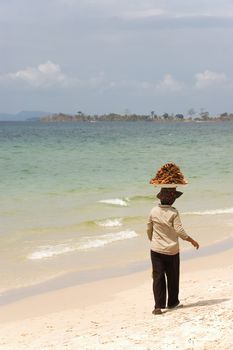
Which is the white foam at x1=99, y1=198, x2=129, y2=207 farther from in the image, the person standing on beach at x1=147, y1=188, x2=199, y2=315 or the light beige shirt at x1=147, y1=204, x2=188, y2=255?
the light beige shirt at x1=147, y1=204, x2=188, y2=255

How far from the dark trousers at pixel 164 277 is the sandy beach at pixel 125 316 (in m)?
0.18

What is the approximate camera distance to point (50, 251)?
11.0 metres

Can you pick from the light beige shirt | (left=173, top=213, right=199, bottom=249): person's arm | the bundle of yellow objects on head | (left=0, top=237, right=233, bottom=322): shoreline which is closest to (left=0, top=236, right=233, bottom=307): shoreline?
(left=0, top=237, right=233, bottom=322): shoreline

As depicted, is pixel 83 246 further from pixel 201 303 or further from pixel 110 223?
pixel 201 303

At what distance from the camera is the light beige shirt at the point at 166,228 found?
6355 millimetres

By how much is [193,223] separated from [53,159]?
77.2 ft

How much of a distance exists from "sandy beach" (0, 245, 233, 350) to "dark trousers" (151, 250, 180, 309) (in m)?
0.18

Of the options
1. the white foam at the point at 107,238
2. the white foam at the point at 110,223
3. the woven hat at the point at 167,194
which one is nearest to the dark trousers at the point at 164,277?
the woven hat at the point at 167,194

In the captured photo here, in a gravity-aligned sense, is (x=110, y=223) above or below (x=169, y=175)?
below

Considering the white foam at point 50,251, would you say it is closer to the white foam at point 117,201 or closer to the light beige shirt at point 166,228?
the light beige shirt at point 166,228

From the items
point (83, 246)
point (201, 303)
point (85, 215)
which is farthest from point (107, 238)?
point (201, 303)

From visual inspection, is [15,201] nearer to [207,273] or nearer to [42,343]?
[207,273]

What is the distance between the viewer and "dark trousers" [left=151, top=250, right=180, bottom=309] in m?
6.46

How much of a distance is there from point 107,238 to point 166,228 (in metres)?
5.89
